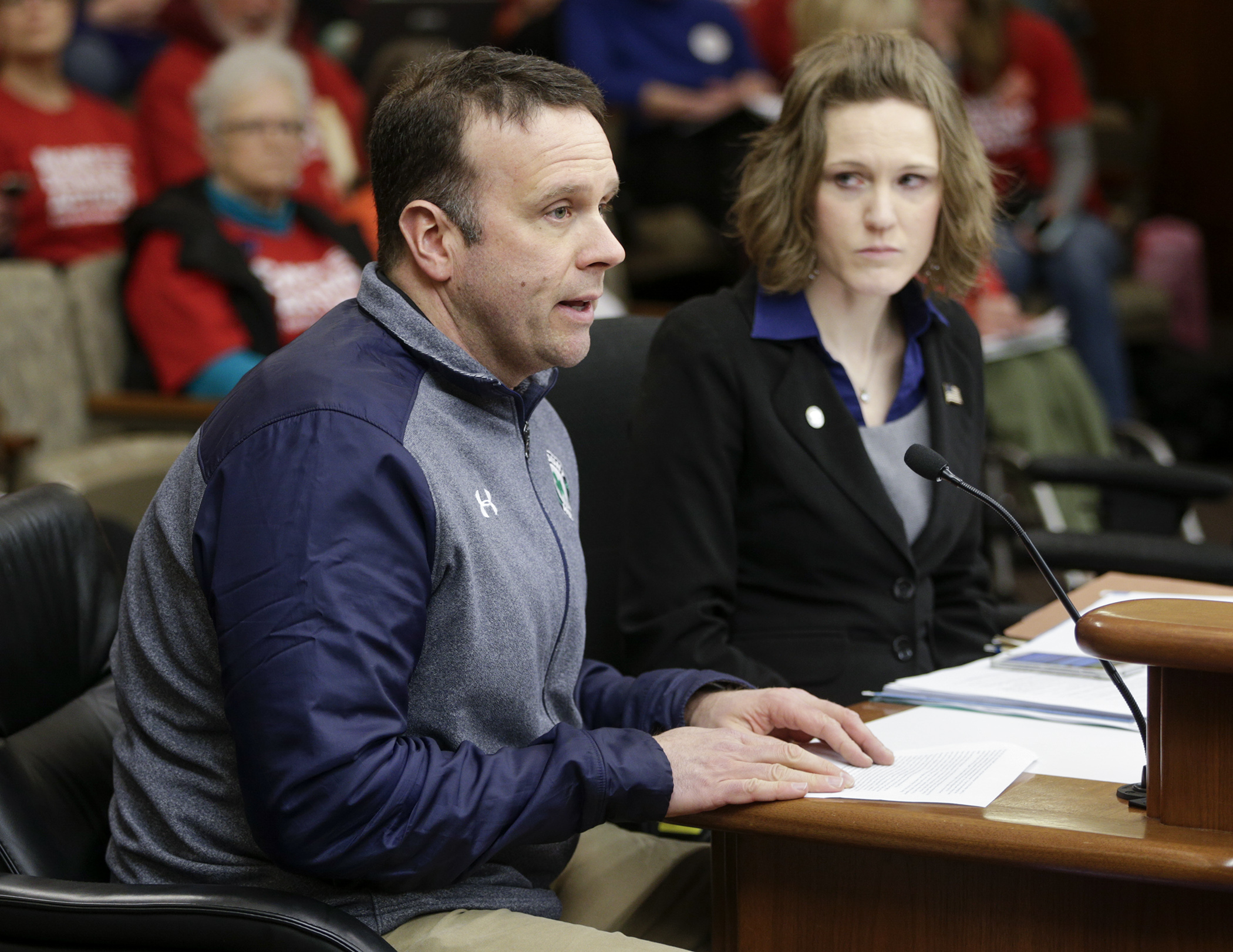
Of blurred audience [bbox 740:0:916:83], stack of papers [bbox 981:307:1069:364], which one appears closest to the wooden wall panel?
stack of papers [bbox 981:307:1069:364]

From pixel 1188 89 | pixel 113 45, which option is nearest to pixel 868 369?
pixel 113 45

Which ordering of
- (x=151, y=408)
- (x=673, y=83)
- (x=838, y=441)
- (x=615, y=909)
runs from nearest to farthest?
(x=615, y=909)
(x=838, y=441)
(x=151, y=408)
(x=673, y=83)

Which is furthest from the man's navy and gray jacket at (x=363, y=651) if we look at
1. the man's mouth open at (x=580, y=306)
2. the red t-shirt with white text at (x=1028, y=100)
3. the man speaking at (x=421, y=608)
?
the red t-shirt with white text at (x=1028, y=100)

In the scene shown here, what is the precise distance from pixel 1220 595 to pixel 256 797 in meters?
1.13

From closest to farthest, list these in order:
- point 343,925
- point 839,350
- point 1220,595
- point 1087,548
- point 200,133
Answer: point 343,925 < point 1220,595 < point 839,350 < point 1087,548 < point 200,133

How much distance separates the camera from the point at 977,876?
1098 mm

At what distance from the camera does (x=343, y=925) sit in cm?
102

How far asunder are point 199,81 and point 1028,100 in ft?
8.59

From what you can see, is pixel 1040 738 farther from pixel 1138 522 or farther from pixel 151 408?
pixel 151 408

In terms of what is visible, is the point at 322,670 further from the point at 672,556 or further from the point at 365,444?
the point at 672,556

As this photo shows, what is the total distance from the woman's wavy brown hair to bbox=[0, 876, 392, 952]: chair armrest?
0.98m

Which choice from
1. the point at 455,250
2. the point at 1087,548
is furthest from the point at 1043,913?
the point at 1087,548

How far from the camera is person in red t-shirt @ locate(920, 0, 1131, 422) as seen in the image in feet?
14.3

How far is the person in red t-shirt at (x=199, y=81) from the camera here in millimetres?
3871
